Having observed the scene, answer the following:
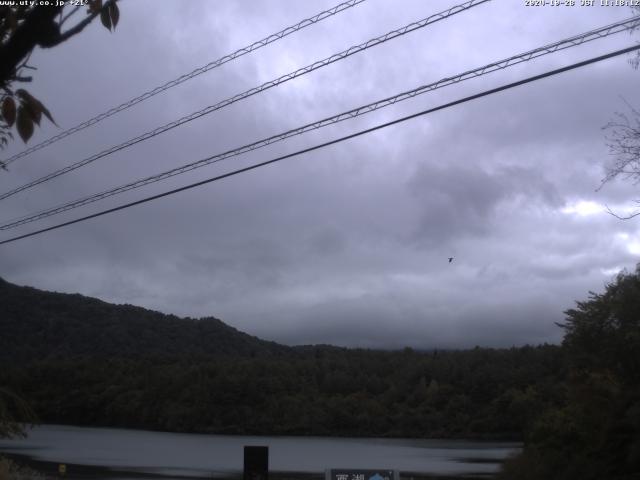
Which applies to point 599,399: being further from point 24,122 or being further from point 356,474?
point 24,122

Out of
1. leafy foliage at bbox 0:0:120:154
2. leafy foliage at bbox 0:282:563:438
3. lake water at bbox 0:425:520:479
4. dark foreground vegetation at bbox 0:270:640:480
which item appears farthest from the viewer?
leafy foliage at bbox 0:282:563:438

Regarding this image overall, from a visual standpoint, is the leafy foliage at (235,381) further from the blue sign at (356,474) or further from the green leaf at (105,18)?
the green leaf at (105,18)

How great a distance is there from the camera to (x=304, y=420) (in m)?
80.2

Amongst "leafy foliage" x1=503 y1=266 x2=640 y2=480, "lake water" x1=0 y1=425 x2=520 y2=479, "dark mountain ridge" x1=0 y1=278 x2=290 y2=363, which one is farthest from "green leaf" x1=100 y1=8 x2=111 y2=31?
"dark mountain ridge" x1=0 y1=278 x2=290 y2=363

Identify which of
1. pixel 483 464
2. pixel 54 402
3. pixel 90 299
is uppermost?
pixel 90 299

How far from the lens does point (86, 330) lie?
57469mm

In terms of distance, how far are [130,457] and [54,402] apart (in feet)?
36.7

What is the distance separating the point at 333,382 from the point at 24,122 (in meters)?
80.6

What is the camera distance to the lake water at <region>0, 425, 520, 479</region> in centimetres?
4203

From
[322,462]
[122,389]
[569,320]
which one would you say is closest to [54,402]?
[122,389]

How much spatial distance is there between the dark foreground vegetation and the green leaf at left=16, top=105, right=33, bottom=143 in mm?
20129

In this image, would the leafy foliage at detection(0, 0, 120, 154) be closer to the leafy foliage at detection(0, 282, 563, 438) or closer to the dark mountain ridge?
the dark mountain ridge

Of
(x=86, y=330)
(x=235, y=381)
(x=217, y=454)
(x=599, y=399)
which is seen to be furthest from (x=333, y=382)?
(x=599, y=399)

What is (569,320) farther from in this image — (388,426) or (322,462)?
(388,426)
